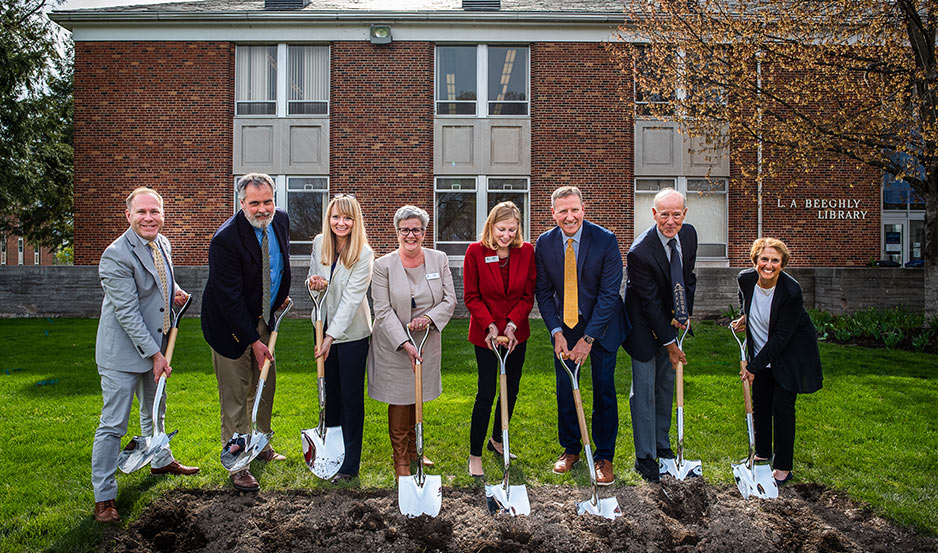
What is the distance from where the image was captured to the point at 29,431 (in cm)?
585

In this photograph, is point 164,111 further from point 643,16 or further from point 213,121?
point 643,16

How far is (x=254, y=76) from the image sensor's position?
1567 cm

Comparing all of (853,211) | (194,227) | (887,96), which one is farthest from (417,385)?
(853,211)

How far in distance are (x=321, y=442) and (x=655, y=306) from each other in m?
2.87

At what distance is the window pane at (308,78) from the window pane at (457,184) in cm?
366

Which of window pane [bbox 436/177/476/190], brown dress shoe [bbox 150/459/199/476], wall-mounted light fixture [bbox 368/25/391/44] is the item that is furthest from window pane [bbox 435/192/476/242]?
brown dress shoe [bbox 150/459/199/476]

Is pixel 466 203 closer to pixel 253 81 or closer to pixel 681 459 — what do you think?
pixel 253 81

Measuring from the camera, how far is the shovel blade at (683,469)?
442cm

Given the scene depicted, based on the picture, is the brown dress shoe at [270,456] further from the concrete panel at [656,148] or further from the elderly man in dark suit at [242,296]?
the concrete panel at [656,148]

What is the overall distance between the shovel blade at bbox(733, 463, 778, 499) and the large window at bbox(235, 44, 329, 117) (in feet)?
46.1

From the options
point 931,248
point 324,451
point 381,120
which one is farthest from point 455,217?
point 324,451

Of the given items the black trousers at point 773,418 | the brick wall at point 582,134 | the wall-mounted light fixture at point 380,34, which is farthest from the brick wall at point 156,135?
the black trousers at point 773,418

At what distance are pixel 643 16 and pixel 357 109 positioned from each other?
7.40 metres

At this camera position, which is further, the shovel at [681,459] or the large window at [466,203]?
→ the large window at [466,203]
